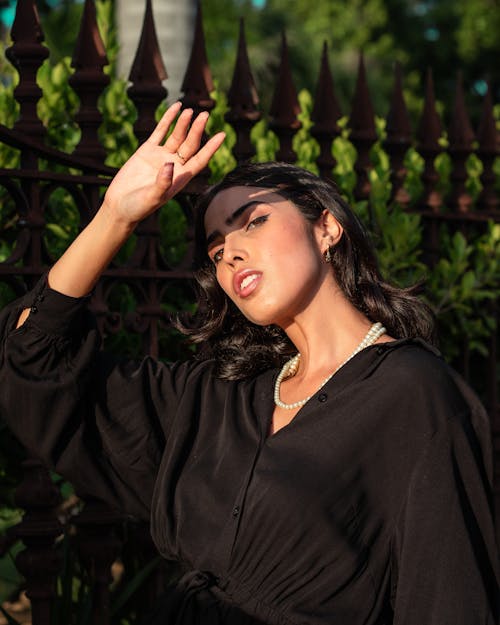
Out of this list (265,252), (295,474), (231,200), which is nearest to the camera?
(295,474)

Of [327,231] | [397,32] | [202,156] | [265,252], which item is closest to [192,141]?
[202,156]

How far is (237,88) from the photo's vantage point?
385 cm

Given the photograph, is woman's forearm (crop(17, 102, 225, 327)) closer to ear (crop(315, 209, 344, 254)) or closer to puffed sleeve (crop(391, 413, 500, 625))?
ear (crop(315, 209, 344, 254))

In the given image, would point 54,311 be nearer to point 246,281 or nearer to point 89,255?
point 89,255

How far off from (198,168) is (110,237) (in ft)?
0.92

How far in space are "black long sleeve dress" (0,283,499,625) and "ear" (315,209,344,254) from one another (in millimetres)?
325

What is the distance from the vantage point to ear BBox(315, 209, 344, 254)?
9.32 feet

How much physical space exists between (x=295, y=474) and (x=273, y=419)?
0.97 ft

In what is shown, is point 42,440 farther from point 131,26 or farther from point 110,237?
point 131,26

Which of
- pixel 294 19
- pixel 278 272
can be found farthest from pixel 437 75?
pixel 278 272

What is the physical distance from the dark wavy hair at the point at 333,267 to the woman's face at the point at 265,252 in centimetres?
4

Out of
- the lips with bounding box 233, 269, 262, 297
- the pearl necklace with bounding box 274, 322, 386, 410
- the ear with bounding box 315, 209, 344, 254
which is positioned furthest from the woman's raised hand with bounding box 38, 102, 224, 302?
the pearl necklace with bounding box 274, 322, 386, 410

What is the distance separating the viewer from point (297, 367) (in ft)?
9.64

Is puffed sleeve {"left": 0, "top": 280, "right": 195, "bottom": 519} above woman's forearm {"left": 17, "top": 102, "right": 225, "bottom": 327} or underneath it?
underneath
